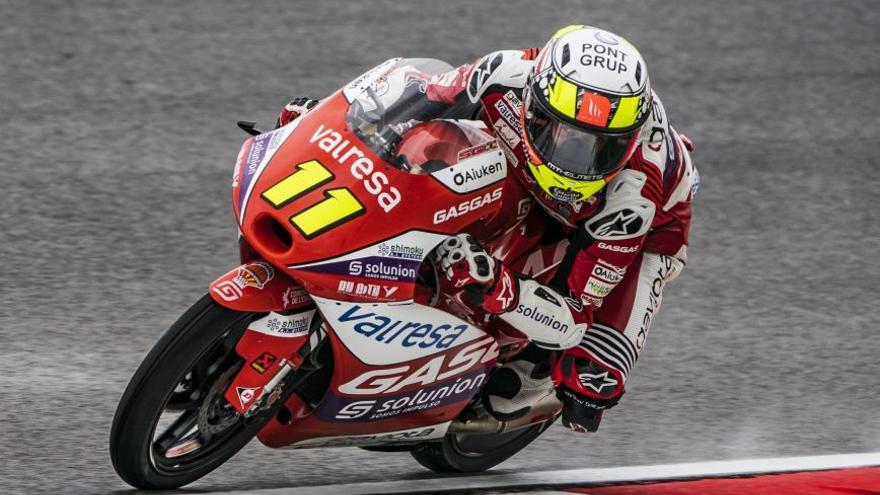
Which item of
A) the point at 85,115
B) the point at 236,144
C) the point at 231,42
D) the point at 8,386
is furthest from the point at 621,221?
the point at 231,42

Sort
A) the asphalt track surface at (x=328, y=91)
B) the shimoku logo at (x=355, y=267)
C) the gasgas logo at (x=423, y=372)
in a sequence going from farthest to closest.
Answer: the asphalt track surface at (x=328, y=91) < the gasgas logo at (x=423, y=372) < the shimoku logo at (x=355, y=267)

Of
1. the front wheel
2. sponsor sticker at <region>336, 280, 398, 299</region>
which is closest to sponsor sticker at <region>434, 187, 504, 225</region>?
sponsor sticker at <region>336, 280, 398, 299</region>

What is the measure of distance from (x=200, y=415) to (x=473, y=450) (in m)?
1.16

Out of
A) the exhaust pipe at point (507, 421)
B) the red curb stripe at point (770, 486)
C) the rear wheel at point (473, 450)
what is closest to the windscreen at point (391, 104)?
the exhaust pipe at point (507, 421)

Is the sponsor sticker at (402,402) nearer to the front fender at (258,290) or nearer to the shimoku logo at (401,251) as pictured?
the front fender at (258,290)

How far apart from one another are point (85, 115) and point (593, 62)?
14.9 feet

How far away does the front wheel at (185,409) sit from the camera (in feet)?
13.1

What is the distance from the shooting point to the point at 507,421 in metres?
4.76

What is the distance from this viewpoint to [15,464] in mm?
4535

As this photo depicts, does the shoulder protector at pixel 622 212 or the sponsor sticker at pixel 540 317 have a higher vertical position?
the shoulder protector at pixel 622 212

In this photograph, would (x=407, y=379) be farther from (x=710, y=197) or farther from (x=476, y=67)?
(x=710, y=197)

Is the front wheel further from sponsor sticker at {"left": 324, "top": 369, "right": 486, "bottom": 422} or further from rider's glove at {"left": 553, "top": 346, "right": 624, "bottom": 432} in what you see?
rider's glove at {"left": 553, "top": 346, "right": 624, "bottom": 432}

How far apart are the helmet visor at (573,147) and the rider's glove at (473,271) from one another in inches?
13.9

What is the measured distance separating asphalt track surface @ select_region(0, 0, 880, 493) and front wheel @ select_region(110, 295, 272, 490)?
215 millimetres
